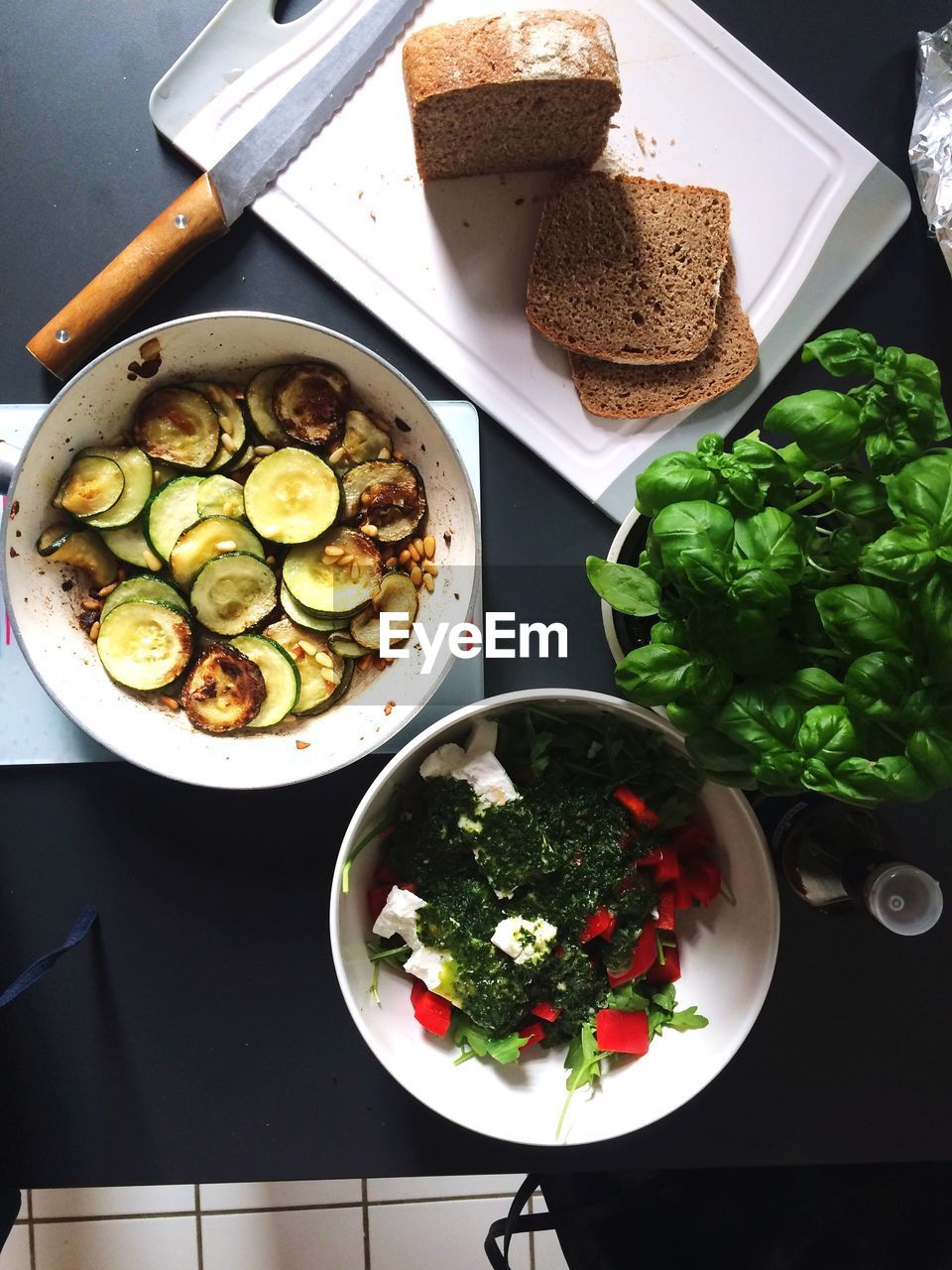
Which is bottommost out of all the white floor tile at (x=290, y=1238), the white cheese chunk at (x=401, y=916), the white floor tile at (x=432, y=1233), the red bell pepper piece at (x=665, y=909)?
the white floor tile at (x=432, y=1233)

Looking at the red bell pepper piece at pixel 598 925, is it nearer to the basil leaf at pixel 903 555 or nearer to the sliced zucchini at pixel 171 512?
the basil leaf at pixel 903 555

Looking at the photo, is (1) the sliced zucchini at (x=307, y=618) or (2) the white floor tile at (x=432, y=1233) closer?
(1) the sliced zucchini at (x=307, y=618)

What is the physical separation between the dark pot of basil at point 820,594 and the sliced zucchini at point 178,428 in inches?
20.1

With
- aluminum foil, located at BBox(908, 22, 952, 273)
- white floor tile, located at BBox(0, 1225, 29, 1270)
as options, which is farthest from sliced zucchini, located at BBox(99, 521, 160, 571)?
white floor tile, located at BBox(0, 1225, 29, 1270)

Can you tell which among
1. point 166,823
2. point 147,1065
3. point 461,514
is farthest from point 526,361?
point 147,1065

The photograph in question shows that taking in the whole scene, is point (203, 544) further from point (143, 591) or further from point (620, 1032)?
point (620, 1032)

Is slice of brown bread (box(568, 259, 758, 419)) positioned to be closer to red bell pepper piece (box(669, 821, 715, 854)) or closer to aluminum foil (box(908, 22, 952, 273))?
aluminum foil (box(908, 22, 952, 273))

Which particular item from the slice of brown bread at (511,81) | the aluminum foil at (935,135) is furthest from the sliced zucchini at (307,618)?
the aluminum foil at (935,135)

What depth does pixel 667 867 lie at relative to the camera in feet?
3.67

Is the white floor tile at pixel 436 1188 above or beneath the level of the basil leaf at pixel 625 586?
beneath

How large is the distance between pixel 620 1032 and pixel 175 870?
0.56 m

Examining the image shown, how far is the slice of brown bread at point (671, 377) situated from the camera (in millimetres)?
1263

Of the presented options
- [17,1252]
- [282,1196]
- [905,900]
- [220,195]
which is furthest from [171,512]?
[17,1252]

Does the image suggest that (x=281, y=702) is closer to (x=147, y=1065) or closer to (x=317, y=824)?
(x=317, y=824)
